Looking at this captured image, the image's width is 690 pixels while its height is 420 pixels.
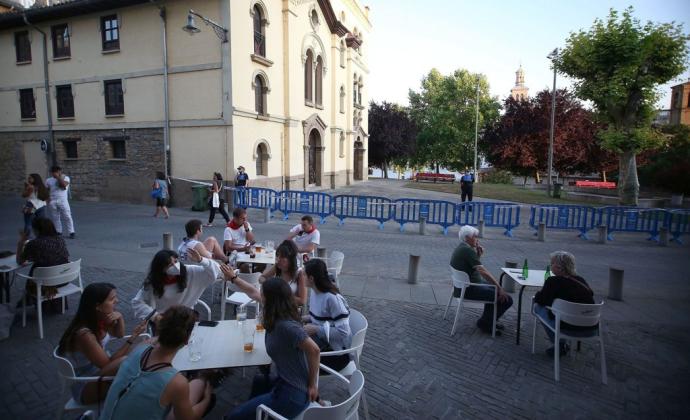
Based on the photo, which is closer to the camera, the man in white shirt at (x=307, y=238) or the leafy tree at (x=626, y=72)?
the man in white shirt at (x=307, y=238)

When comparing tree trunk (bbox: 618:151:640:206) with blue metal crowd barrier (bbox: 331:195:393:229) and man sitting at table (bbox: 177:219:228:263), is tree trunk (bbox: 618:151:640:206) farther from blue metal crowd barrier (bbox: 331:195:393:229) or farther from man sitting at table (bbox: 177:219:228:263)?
man sitting at table (bbox: 177:219:228:263)

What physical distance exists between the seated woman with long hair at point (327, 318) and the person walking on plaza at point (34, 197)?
893cm

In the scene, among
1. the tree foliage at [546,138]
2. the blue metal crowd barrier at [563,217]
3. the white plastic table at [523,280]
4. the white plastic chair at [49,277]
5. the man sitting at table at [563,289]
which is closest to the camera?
the man sitting at table at [563,289]

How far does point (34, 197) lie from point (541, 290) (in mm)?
11375

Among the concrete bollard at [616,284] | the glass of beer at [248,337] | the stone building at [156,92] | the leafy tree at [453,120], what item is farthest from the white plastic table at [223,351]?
the leafy tree at [453,120]

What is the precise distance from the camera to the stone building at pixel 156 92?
17281 millimetres

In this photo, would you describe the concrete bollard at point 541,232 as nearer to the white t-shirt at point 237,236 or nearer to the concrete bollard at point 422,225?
the concrete bollard at point 422,225

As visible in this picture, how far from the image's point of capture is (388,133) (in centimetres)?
4434

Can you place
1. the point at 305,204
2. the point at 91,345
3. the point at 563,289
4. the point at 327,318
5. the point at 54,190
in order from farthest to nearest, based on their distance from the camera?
the point at 305,204 < the point at 54,190 < the point at 563,289 < the point at 327,318 < the point at 91,345

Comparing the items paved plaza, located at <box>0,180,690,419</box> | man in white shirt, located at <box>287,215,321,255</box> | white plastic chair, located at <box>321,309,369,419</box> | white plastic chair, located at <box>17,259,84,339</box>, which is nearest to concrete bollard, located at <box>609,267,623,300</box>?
paved plaza, located at <box>0,180,690,419</box>

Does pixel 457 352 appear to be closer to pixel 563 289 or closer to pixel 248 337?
pixel 563 289

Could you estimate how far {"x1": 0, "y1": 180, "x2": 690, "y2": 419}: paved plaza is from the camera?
13.6 feet

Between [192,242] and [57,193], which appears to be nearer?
[192,242]

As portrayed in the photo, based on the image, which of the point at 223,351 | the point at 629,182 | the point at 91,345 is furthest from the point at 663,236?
the point at 91,345
